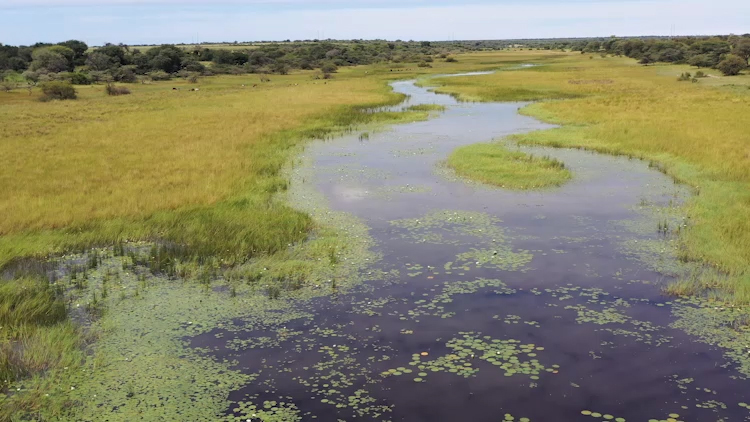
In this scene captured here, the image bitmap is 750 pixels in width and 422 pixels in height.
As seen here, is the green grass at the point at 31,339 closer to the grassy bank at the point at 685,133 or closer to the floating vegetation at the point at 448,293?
the floating vegetation at the point at 448,293

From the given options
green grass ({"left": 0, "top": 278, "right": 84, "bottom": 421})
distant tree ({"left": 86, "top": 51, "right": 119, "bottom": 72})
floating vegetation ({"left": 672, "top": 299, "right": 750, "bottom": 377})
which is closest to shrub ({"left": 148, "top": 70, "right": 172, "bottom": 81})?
distant tree ({"left": 86, "top": 51, "right": 119, "bottom": 72})

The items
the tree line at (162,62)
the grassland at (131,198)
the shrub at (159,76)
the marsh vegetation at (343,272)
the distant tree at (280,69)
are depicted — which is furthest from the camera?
the distant tree at (280,69)

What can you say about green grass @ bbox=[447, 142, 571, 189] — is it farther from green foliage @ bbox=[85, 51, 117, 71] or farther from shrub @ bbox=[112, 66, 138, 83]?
green foliage @ bbox=[85, 51, 117, 71]

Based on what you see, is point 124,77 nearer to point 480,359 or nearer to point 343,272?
point 343,272

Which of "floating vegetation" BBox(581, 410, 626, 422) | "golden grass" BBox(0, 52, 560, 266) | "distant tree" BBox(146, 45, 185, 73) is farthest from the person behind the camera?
"distant tree" BBox(146, 45, 185, 73)

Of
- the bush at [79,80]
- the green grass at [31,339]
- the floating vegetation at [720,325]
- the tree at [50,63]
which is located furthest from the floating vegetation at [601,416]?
the tree at [50,63]

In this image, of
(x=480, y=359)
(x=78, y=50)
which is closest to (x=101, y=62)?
(x=78, y=50)

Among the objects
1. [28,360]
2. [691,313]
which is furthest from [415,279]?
[28,360]
